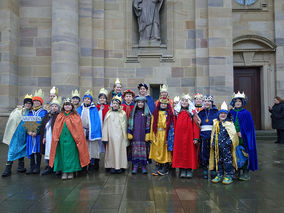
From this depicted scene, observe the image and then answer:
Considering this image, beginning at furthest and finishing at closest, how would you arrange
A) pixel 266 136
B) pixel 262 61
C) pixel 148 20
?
pixel 262 61 → pixel 148 20 → pixel 266 136

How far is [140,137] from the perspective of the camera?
5.84 metres

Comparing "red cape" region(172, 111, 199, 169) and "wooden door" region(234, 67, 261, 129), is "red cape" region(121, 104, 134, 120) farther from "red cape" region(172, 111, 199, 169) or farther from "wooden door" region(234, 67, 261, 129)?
"wooden door" region(234, 67, 261, 129)

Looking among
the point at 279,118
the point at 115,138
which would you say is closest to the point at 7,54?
the point at 115,138

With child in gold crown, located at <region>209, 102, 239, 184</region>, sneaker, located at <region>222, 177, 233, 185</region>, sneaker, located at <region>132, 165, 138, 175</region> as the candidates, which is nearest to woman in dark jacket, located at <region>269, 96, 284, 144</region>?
child in gold crown, located at <region>209, 102, 239, 184</region>

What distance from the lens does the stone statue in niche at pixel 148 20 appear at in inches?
437

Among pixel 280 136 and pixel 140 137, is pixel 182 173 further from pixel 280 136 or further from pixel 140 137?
pixel 280 136

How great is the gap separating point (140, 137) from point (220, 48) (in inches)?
261

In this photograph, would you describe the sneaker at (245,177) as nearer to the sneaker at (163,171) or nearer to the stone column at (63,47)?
the sneaker at (163,171)

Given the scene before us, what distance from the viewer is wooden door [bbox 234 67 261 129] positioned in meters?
12.4

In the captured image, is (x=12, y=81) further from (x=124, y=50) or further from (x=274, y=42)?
(x=274, y=42)

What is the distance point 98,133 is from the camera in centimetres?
598

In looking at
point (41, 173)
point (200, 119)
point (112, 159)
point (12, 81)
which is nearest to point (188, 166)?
point (200, 119)

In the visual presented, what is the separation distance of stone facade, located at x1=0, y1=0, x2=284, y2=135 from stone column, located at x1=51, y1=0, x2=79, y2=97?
0.18 feet

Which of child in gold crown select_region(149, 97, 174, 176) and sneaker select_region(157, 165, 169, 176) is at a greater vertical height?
child in gold crown select_region(149, 97, 174, 176)
